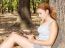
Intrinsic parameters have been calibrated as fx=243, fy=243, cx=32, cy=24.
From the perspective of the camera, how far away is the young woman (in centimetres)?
238

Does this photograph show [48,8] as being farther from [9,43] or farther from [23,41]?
[9,43]

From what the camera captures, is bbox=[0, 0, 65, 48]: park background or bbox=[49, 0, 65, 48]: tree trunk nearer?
bbox=[49, 0, 65, 48]: tree trunk

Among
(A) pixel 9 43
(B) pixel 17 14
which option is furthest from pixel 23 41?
(B) pixel 17 14

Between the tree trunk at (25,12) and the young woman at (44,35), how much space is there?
1.16 m

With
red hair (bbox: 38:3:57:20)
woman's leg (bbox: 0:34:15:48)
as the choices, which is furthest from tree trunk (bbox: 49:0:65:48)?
woman's leg (bbox: 0:34:15:48)

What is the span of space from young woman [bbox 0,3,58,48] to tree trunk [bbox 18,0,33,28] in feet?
3.79

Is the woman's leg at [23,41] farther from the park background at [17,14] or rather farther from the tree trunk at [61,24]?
the park background at [17,14]

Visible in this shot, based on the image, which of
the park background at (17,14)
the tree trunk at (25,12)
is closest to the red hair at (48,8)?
the park background at (17,14)

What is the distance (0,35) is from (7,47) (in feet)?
4.12

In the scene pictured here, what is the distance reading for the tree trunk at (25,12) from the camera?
12.3 feet

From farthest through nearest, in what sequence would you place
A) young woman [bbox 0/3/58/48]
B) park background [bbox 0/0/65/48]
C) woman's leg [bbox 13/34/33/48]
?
park background [bbox 0/0/65/48] → woman's leg [bbox 13/34/33/48] → young woman [bbox 0/3/58/48]

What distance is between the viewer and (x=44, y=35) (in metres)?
2.54

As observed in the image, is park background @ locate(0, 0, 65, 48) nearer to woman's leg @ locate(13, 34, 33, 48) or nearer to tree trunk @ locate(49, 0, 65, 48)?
tree trunk @ locate(49, 0, 65, 48)

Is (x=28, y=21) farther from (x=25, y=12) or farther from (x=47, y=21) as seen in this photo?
(x=47, y=21)
